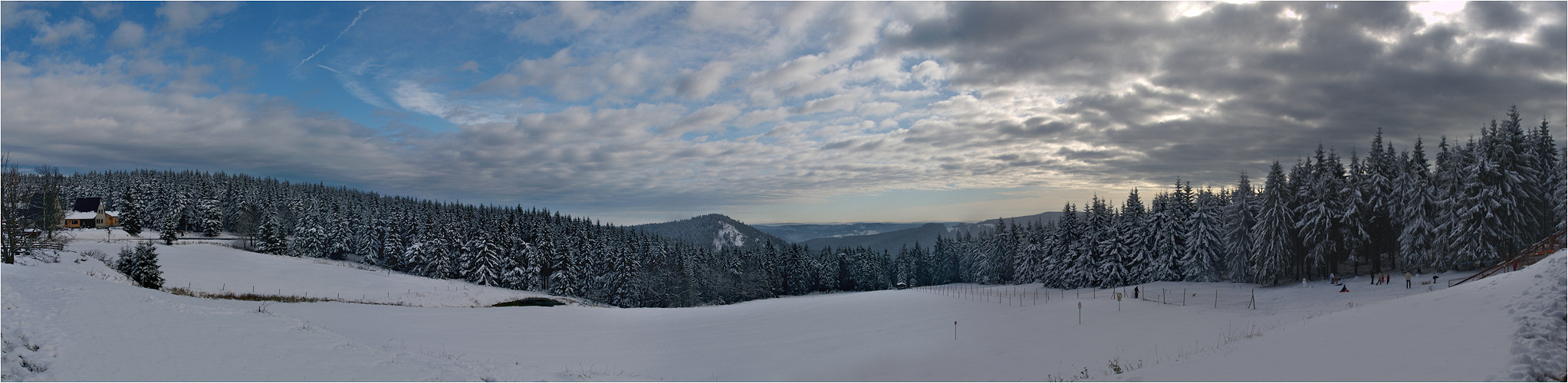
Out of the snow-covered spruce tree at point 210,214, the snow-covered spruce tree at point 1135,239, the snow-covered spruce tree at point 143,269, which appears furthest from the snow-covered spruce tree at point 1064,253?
the snow-covered spruce tree at point 210,214

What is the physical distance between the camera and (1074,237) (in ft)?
223

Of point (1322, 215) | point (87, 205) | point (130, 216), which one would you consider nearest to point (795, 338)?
point (1322, 215)

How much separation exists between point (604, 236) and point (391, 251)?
91.9 feet

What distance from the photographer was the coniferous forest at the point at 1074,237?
38.6m

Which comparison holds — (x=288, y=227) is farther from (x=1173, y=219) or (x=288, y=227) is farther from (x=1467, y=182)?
(x=1467, y=182)

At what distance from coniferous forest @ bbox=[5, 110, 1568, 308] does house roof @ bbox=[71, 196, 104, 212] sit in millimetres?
5374

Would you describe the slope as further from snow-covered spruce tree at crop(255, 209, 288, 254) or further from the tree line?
snow-covered spruce tree at crop(255, 209, 288, 254)

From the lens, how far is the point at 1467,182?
3794 cm

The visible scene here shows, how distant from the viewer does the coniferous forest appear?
38562 millimetres

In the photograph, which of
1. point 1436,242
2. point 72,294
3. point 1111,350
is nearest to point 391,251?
point 72,294

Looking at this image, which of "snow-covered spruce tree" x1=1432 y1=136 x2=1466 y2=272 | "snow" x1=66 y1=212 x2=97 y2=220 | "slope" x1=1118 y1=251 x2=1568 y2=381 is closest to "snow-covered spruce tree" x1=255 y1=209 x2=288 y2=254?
"snow" x1=66 y1=212 x2=97 y2=220

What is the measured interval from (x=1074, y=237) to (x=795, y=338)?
51926 millimetres

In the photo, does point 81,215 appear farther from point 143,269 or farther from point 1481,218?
point 1481,218

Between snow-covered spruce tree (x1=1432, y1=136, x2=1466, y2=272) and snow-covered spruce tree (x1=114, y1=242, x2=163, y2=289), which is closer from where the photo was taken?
snow-covered spruce tree (x1=114, y1=242, x2=163, y2=289)
